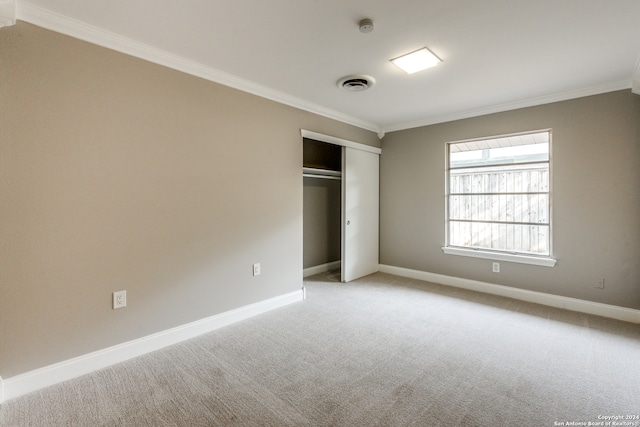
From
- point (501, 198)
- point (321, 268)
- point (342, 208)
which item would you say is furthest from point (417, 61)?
point (321, 268)

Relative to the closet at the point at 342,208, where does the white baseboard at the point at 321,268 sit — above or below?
below

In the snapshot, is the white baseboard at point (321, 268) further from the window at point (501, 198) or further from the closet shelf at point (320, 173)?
the window at point (501, 198)

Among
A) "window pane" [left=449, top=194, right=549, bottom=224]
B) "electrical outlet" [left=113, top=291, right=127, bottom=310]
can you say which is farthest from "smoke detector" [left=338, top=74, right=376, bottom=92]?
"electrical outlet" [left=113, top=291, right=127, bottom=310]

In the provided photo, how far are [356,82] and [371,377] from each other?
2.68m

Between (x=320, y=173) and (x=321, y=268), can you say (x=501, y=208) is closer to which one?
(x=320, y=173)

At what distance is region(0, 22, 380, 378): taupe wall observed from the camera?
1.87 meters

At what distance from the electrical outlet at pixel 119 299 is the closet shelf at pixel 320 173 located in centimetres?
279

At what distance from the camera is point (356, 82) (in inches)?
118

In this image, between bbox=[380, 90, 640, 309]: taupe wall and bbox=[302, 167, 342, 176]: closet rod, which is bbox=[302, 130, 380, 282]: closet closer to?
bbox=[302, 167, 342, 176]: closet rod

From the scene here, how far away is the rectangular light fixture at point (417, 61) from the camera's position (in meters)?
2.45

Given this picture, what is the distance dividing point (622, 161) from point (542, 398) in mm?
2726

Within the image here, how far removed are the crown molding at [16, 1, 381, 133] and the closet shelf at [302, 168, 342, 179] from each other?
111cm

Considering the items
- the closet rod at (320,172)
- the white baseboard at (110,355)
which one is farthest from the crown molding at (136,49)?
the white baseboard at (110,355)

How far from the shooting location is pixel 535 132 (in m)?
3.59
